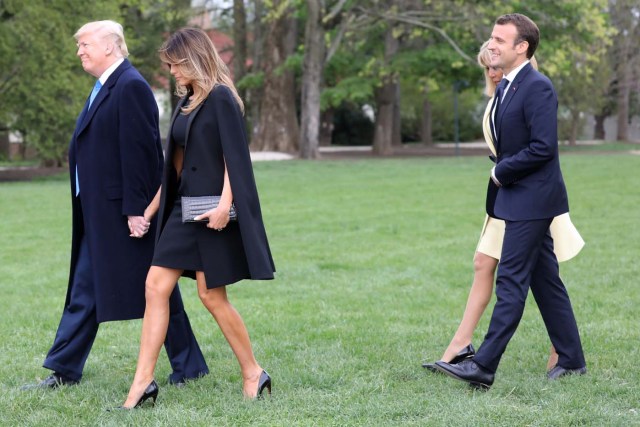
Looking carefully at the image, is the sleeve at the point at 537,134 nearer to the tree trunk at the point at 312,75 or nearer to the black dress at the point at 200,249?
the black dress at the point at 200,249

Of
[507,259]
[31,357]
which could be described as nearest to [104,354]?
[31,357]

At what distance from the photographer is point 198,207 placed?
5.22m

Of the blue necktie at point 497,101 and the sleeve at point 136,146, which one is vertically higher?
the blue necktie at point 497,101

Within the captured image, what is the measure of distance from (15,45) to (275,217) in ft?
42.3

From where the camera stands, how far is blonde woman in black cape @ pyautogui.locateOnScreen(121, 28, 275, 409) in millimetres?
5199

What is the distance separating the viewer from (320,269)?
10648mm

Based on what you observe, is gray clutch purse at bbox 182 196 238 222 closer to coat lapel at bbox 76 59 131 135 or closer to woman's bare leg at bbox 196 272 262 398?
woman's bare leg at bbox 196 272 262 398

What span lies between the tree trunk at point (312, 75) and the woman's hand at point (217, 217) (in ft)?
90.0

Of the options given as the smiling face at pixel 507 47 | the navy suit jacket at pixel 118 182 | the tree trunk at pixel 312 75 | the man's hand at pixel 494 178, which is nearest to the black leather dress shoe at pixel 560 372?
the man's hand at pixel 494 178

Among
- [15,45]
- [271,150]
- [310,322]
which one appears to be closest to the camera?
[310,322]

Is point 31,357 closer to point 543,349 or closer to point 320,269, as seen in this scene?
point 543,349

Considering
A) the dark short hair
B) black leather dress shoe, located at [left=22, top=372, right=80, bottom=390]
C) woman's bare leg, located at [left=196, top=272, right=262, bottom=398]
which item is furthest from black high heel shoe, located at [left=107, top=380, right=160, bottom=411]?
the dark short hair

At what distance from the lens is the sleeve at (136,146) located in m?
5.54

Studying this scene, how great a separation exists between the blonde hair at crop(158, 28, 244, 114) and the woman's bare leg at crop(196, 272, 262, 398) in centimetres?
96
